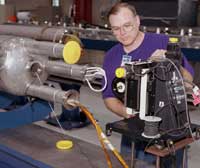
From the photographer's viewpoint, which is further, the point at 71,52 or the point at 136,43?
the point at 136,43

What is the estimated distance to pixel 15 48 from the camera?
1.33 m

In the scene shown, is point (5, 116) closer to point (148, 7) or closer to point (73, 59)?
point (73, 59)

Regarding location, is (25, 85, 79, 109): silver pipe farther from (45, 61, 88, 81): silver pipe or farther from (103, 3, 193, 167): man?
(103, 3, 193, 167): man

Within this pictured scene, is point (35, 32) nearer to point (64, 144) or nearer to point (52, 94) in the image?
point (52, 94)

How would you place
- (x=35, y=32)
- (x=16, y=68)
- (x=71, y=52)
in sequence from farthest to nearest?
(x=35, y=32), (x=16, y=68), (x=71, y=52)

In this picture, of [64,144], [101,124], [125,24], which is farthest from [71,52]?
[101,124]

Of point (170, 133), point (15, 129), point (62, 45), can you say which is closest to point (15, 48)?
point (62, 45)

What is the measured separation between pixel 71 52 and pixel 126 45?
706 mm

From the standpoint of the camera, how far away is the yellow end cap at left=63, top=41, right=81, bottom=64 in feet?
3.85

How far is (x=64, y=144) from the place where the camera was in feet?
4.83

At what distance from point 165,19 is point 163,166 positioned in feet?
12.2

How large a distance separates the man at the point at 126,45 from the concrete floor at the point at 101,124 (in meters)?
0.93

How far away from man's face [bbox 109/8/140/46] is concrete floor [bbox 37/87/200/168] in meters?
1.15

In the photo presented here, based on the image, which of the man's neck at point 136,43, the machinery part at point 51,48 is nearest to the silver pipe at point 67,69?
the machinery part at point 51,48
